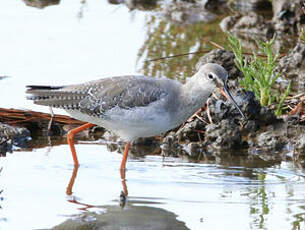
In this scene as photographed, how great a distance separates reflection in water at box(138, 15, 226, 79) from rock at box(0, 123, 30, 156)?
323cm

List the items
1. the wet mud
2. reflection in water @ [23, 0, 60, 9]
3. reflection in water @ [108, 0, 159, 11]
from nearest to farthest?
the wet mud, reflection in water @ [23, 0, 60, 9], reflection in water @ [108, 0, 159, 11]

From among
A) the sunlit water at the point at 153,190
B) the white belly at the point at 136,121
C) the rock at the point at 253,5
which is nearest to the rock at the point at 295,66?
the sunlit water at the point at 153,190

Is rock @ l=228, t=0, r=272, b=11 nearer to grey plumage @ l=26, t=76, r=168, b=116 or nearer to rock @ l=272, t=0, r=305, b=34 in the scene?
rock @ l=272, t=0, r=305, b=34

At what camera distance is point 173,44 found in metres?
14.0

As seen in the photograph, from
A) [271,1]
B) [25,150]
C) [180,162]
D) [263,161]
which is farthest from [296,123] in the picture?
[271,1]

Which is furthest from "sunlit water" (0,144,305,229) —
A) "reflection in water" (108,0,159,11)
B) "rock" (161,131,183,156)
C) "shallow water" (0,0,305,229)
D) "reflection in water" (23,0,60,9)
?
"reflection in water" (108,0,159,11)

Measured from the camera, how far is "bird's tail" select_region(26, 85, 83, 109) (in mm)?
8625

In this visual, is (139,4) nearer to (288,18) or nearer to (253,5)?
(253,5)

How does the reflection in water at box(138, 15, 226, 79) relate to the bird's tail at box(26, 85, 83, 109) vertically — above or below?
above

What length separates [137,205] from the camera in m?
7.36

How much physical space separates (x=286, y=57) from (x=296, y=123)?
2.85 metres

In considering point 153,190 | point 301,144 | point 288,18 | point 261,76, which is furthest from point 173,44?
point 153,190

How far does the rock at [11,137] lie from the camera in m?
9.05

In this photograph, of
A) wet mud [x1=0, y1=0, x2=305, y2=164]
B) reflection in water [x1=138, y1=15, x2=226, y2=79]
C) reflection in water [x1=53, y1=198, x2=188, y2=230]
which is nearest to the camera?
reflection in water [x1=53, y1=198, x2=188, y2=230]
